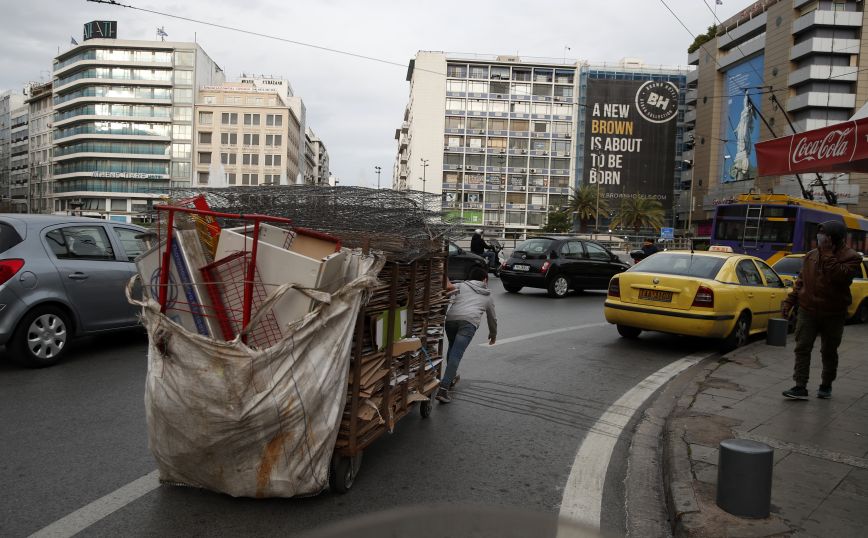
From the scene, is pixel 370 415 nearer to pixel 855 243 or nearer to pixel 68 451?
pixel 68 451

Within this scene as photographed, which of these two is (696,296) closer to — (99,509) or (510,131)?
(99,509)

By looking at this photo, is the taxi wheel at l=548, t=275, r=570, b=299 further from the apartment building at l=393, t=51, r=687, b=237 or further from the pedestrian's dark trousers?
the apartment building at l=393, t=51, r=687, b=237

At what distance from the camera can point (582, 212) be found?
82.5m

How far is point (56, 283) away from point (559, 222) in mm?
78948

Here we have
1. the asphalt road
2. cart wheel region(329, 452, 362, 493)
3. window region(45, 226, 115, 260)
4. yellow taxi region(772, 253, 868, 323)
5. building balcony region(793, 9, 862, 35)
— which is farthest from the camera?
building balcony region(793, 9, 862, 35)

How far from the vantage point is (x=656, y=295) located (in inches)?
371

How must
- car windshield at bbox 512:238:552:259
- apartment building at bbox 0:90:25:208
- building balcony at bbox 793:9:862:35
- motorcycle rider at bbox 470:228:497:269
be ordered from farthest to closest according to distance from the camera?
apartment building at bbox 0:90:25:208
building balcony at bbox 793:9:862:35
motorcycle rider at bbox 470:228:497:269
car windshield at bbox 512:238:552:259

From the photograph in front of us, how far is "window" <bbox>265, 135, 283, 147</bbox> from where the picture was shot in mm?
98312

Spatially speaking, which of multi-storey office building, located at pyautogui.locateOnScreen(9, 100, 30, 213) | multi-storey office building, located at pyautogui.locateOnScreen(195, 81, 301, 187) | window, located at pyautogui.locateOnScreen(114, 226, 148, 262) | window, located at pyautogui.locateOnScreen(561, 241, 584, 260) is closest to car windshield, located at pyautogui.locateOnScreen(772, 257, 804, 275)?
window, located at pyautogui.locateOnScreen(561, 241, 584, 260)

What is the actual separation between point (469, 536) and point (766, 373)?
7.32m

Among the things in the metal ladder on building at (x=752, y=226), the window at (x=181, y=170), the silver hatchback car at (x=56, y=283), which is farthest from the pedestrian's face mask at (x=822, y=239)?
the window at (x=181, y=170)

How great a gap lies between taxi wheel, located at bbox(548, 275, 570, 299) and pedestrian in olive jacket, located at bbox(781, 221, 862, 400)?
1047cm

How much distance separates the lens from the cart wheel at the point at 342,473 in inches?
148

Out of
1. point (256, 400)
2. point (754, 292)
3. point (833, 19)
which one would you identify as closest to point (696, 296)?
Result: point (754, 292)
